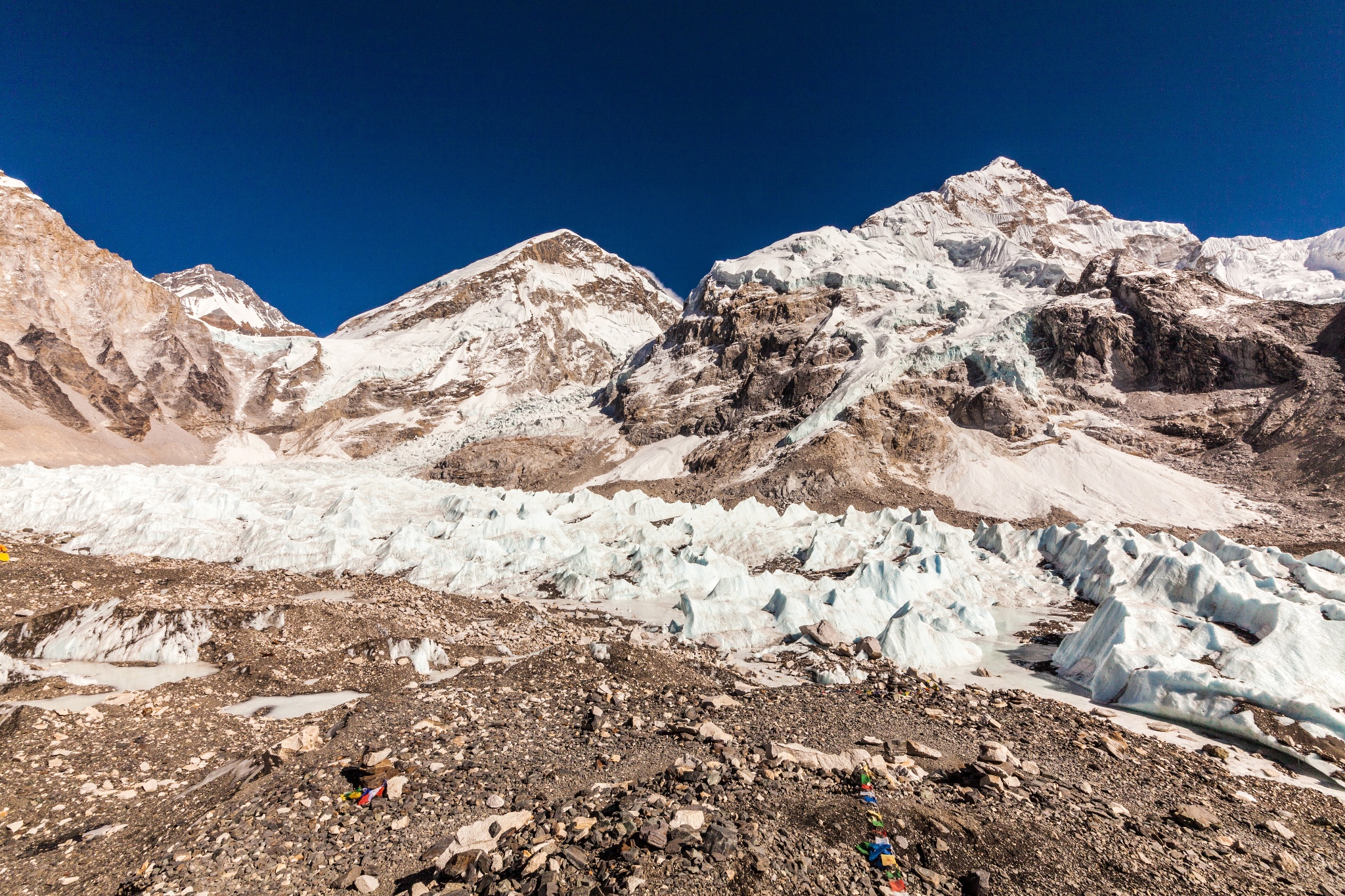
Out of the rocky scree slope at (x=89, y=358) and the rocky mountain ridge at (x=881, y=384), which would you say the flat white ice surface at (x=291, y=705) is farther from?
the rocky scree slope at (x=89, y=358)

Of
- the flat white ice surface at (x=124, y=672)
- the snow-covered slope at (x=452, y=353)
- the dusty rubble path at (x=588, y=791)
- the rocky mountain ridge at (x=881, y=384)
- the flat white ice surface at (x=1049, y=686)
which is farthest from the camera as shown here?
the snow-covered slope at (x=452, y=353)

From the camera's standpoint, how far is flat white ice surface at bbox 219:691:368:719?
7949 mm

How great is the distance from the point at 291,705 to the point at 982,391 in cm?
5985

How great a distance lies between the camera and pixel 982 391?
178ft

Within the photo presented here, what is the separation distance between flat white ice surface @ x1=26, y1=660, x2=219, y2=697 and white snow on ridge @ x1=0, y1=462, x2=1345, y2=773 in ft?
28.8

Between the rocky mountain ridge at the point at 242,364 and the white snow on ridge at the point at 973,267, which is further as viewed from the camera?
the rocky mountain ridge at the point at 242,364

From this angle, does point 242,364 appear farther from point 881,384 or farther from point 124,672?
point 124,672

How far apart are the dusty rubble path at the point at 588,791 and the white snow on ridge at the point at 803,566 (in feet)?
8.02

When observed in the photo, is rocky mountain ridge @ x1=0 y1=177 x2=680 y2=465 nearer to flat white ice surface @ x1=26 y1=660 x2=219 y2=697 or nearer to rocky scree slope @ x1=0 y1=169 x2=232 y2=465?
rocky scree slope @ x1=0 y1=169 x2=232 y2=465

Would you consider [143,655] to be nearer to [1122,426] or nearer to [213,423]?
[1122,426]

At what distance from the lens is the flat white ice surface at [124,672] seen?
8.44 metres

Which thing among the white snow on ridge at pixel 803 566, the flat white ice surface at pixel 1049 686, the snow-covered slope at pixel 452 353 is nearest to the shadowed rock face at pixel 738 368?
the snow-covered slope at pixel 452 353

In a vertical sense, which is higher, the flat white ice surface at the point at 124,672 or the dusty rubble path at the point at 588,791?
the flat white ice surface at the point at 124,672

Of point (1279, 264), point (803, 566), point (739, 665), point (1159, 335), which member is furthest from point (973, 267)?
point (739, 665)
